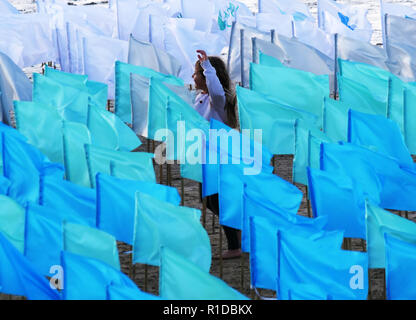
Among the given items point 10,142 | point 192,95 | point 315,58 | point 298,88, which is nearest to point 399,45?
point 315,58

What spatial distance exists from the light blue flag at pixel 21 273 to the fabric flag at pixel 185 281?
1.81ft

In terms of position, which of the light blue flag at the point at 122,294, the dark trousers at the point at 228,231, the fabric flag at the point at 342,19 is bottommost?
the dark trousers at the point at 228,231

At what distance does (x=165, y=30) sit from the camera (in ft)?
31.8

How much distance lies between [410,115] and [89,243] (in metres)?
3.43

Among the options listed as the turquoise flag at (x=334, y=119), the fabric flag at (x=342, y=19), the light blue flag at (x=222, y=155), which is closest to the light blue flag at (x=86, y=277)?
the light blue flag at (x=222, y=155)

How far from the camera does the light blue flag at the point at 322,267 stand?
13.2ft

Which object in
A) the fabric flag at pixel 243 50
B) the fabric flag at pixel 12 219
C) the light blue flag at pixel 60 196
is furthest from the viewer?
the fabric flag at pixel 243 50

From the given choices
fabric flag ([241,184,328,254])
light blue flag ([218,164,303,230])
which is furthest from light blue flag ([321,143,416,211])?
fabric flag ([241,184,328,254])

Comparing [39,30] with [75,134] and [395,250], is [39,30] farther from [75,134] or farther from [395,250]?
[395,250]

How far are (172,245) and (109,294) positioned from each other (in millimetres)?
1151

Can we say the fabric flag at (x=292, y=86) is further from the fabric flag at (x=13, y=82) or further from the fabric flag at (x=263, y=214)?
the fabric flag at (x=263, y=214)

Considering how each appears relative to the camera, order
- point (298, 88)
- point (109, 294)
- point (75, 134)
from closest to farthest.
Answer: point (109, 294)
point (75, 134)
point (298, 88)

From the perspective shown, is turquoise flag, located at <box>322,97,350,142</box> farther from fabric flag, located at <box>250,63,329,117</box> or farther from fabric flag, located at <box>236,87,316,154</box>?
fabric flag, located at <box>250,63,329,117</box>

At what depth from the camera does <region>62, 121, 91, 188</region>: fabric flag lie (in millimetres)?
5625
